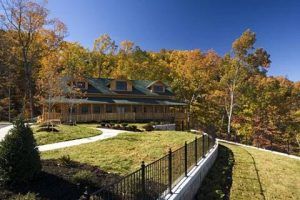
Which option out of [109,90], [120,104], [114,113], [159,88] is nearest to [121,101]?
[120,104]

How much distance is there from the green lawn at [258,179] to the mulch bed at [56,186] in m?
3.84

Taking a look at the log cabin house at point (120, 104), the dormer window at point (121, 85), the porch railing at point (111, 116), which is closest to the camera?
the porch railing at point (111, 116)

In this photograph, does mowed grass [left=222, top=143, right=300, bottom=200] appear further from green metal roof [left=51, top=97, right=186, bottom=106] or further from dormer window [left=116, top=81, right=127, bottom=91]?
dormer window [left=116, top=81, right=127, bottom=91]

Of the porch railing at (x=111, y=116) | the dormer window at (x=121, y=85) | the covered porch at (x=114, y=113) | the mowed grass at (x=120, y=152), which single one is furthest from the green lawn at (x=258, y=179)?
the dormer window at (x=121, y=85)

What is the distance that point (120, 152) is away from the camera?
14633 millimetres

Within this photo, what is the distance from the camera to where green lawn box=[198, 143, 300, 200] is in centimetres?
1075

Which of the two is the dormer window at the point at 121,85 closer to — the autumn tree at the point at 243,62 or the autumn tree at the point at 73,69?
the autumn tree at the point at 73,69

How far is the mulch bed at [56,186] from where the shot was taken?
6.86 meters

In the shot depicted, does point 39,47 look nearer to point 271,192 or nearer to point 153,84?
point 153,84

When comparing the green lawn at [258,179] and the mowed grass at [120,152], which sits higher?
the mowed grass at [120,152]

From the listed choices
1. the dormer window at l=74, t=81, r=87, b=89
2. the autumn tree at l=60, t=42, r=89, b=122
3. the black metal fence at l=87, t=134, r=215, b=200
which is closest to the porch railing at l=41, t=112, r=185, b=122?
the autumn tree at l=60, t=42, r=89, b=122

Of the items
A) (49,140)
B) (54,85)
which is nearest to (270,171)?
(49,140)

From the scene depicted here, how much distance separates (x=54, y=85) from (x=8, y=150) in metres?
25.9

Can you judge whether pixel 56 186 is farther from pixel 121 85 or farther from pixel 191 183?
pixel 121 85
